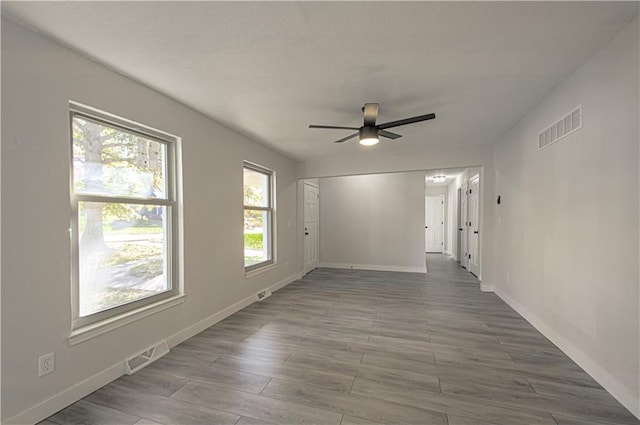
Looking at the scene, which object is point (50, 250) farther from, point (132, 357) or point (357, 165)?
point (357, 165)

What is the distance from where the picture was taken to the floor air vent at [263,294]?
419 cm

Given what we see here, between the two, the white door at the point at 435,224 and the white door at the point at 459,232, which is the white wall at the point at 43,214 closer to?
the white door at the point at 459,232

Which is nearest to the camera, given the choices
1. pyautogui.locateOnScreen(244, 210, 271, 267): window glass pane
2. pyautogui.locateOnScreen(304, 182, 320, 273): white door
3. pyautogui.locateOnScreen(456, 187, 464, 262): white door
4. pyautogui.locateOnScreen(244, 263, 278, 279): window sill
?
pyautogui.locateOnScreen(244, 263, 278, 279): window sill

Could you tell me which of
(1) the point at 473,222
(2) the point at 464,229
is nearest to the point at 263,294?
(1) the point at 473,222

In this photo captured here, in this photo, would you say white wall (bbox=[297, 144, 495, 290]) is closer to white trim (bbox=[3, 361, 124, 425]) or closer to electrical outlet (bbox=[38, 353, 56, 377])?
white trim (bbox=[3, 361, 124, 425])

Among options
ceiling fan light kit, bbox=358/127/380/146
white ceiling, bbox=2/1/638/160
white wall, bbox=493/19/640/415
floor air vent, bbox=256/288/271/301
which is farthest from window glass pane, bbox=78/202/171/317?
white wall, bbox=493/19/640/415

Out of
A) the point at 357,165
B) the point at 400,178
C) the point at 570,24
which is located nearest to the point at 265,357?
the point at 570,24

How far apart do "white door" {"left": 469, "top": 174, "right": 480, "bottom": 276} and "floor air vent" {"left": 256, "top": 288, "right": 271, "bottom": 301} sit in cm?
439

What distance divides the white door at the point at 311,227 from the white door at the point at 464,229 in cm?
372

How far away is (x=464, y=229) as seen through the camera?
22.7ft

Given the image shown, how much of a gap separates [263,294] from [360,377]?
8.08 feet

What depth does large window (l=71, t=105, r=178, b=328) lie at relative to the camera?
2047 mm

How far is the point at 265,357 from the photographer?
8.09ft

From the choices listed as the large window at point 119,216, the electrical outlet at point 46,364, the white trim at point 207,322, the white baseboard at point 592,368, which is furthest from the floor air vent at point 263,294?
the white baseboard at point 592,368
